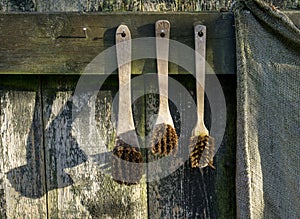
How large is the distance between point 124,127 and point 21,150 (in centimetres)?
21

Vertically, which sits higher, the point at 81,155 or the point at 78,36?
the point at 78,36

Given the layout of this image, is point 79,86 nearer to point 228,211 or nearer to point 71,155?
point 71,155

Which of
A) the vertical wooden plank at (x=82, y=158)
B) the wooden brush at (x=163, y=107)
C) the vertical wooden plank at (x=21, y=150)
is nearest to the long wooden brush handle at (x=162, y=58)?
the wooden brush at (x=163, y=107)

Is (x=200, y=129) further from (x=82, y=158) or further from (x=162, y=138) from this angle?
(x=82, y=158)

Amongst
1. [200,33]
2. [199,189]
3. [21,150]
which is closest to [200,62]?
[200,33]

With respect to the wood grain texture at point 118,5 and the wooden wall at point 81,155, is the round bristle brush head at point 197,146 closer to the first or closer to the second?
the wooden wall at point 81,155

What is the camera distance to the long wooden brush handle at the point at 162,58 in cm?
79

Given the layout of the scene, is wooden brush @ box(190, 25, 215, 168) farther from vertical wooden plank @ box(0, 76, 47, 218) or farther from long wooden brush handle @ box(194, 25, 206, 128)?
vertical wooden plank @ box(0, 76, 47, 218)

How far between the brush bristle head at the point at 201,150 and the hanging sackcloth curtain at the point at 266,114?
5cm

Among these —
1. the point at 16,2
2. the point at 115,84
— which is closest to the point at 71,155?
the point at 115,84

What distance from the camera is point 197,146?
0.82 metres

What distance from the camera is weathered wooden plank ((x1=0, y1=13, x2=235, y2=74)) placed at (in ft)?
2.62

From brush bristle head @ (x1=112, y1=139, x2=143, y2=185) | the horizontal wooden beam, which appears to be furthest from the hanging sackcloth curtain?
brush bristle head @ (x1=112, y1=139, x2=143, y2=185)

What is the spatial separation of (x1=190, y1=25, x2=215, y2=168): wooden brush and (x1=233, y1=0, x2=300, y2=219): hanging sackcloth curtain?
0.19 feet
